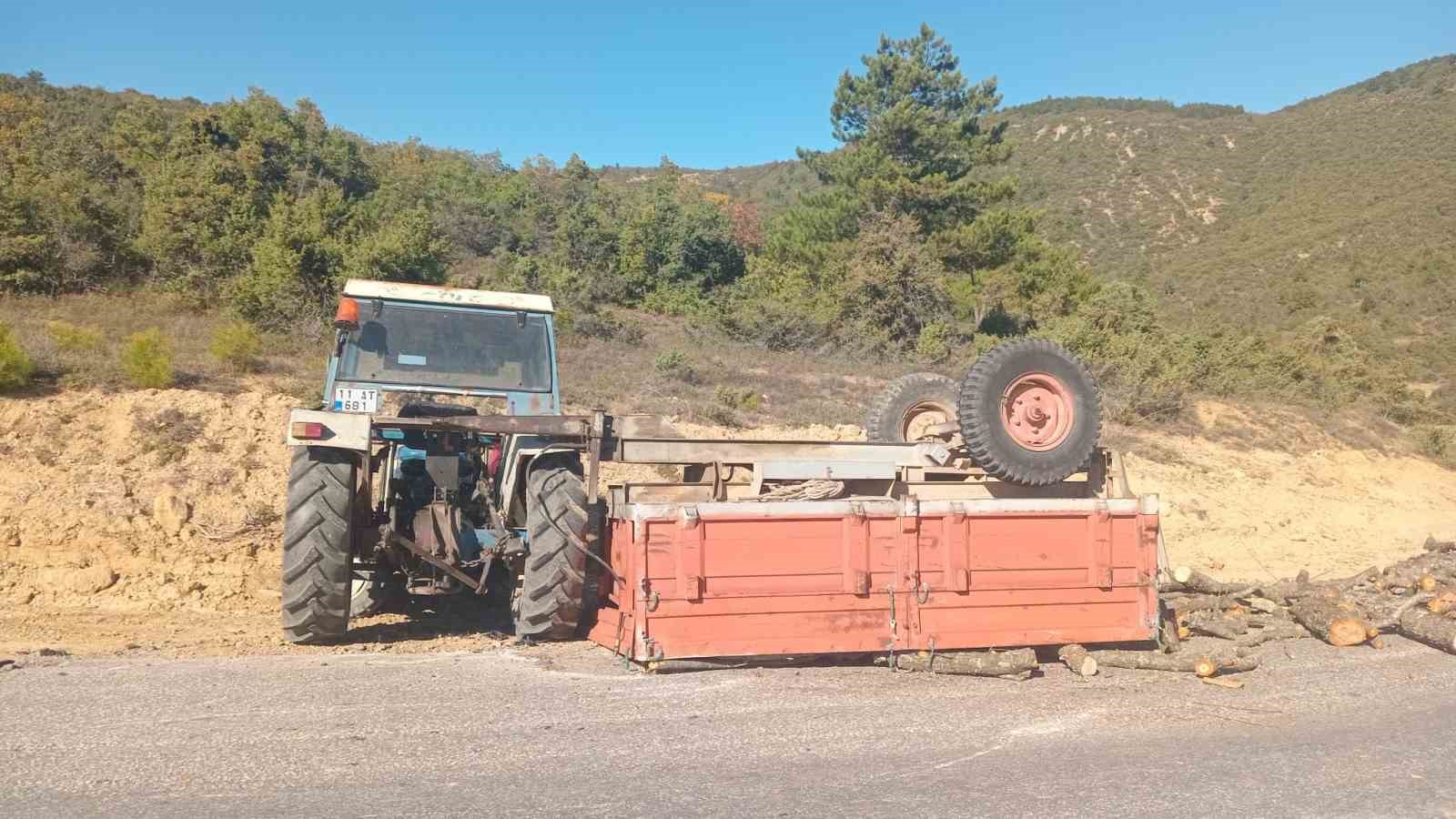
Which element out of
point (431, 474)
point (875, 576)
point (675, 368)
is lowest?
point (875, 576)

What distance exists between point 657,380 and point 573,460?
10612mm

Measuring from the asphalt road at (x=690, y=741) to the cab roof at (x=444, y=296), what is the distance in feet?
8.58

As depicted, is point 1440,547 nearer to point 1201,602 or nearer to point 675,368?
point 1201,602

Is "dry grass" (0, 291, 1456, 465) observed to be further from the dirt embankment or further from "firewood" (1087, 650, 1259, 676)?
"firewood" (1087, 650, 1259, 676)

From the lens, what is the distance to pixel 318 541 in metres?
6.91

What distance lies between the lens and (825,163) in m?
34.9

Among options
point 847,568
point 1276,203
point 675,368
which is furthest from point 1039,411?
point 1276,203

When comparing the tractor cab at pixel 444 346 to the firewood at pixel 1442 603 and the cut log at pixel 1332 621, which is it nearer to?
the cut log at pixel 1332 621

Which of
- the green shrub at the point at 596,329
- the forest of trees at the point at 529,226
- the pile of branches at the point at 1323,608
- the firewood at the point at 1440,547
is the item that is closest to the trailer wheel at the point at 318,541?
the pile of branches at the point at 1323,608

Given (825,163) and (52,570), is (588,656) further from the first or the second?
(825,163)

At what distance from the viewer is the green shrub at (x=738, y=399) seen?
17.2 m

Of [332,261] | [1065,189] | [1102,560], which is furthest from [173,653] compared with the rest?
[1065,189]

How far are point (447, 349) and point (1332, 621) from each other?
7.02 m

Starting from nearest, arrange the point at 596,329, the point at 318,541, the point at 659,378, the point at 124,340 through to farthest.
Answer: the point at 318,541 → the point at 124,340 → the point at 659,378 → the point at 596,329
